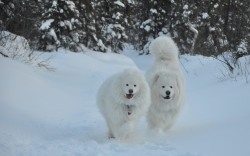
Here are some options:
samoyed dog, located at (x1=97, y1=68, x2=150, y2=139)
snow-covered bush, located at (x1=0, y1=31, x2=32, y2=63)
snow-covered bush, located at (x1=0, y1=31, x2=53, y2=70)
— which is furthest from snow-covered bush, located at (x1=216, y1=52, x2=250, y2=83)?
snow-covered bush, located at (x1=0, y1=31, x2=32, y2=63)

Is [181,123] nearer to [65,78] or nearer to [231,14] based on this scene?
[65,78]

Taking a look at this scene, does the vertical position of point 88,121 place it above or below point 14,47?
below

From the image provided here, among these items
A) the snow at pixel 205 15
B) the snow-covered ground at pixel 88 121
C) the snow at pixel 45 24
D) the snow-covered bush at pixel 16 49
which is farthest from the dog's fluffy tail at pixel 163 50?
the snow at pixel 205 15

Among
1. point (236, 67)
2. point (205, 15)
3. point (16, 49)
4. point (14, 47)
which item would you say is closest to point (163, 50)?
point (236, 67)

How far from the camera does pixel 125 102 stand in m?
6.36

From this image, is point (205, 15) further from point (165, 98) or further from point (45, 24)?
point (165, 98)

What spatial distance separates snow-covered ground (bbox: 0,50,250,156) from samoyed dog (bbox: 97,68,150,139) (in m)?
0.26

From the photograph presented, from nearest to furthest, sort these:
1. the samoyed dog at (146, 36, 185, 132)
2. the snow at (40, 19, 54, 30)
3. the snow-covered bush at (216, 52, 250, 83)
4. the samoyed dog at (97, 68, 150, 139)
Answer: the samoyed dog at (97, 68, 150, 139), the samoyed dog at (146, 36, 185, 132), the snow-covered bush at (216, 52, 250, 83), the snow at (40, 19, 54, 30)

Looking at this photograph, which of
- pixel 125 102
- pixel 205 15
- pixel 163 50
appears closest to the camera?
pixel 125 102

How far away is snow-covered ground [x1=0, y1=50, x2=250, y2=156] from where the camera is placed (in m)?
5.27

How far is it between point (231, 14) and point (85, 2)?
12.5 metres

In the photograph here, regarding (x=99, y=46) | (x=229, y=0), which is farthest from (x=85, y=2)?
(x=229, y=0)

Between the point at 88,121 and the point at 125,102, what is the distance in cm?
162

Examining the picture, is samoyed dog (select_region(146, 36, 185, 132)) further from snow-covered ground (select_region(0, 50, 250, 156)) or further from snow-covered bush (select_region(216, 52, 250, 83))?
snow-covered bush (select_region(216, 52, 250, 83))
